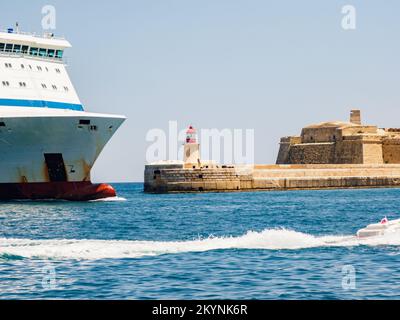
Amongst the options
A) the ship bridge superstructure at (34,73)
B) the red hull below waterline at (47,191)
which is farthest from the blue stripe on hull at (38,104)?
the red hull below waterline at (47,191)

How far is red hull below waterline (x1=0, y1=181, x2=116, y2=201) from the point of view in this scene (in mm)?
47000

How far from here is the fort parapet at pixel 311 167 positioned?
83.1 meters

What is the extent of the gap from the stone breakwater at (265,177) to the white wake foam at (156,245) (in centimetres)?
5891

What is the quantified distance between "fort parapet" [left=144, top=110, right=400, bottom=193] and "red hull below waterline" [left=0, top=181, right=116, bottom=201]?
33.1 metres

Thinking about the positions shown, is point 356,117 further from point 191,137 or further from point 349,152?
point 191,137

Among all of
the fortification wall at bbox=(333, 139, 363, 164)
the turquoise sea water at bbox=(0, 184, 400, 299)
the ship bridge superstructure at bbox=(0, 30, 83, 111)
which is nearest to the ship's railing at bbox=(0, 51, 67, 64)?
the ship bridge superstructure at bbox=(0, 30, 83, 111)

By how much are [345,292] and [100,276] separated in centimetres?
548

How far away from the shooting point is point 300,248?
21594 mm

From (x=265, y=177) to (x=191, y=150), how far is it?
32.8 feet

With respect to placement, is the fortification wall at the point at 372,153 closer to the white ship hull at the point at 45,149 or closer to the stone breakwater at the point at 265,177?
the stone breakwater at the point at 265,177

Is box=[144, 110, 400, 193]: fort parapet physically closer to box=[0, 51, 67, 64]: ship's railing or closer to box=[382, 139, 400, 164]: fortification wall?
box=[382, 139, 400, 164]: fortification wall

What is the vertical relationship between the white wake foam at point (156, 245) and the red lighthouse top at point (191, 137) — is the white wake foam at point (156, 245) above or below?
below
